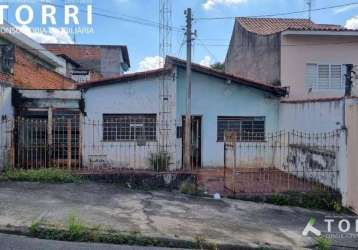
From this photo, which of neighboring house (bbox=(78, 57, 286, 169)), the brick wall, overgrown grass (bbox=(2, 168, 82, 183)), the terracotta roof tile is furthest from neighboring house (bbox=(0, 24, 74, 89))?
the terracotta roof tile

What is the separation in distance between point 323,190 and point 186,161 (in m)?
4.26

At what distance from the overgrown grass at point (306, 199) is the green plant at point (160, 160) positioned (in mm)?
3834

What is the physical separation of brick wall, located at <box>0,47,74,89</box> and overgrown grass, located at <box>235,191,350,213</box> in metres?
9.27

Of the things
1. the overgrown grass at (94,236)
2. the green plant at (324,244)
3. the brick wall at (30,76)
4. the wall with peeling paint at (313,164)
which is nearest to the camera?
the overgrown grass at (94,236)

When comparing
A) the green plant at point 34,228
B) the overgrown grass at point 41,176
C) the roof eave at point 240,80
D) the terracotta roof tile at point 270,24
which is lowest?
the green plant at point 34,228

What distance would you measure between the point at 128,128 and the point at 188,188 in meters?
4.11

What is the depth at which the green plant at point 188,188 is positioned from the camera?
37.8ft

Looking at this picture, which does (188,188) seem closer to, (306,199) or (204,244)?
(306,199)

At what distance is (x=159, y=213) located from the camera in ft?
29.1

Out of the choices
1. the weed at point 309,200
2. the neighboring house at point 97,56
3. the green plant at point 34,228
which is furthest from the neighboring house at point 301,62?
the neighboring house at point 97,56

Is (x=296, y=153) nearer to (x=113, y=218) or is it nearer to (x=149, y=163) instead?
(x=149, y=163)

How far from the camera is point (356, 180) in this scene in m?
10.2

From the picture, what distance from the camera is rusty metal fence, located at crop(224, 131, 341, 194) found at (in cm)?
1150

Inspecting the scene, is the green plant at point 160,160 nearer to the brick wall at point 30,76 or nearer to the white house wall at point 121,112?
the white house wall at point 121,112
